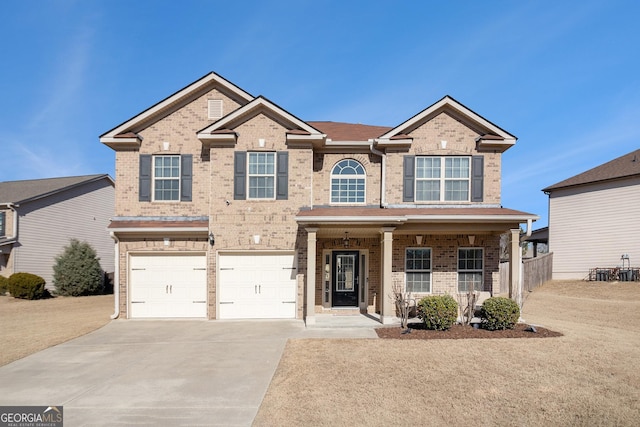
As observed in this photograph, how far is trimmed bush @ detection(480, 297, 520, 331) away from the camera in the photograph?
11047mm

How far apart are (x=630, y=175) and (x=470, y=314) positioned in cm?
1772

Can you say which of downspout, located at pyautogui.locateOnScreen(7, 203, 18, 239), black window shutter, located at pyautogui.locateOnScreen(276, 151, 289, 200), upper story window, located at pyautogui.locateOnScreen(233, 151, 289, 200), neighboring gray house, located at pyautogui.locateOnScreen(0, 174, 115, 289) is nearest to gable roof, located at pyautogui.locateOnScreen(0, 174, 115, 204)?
neighboring gray house, located at pyautogui.locateOnScreen(0, 174, 115, 289)

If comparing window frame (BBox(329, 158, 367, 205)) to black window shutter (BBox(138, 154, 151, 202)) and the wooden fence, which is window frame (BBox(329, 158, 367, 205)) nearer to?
black window shutter (BBox(138, 154, 151, 202))

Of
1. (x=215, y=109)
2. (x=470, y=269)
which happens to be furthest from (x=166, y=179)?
(x=470, y=269)

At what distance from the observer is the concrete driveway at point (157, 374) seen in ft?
19.8

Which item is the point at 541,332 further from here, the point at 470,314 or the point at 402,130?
the point at 402,130

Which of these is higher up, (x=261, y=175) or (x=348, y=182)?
(x=261, y=175)

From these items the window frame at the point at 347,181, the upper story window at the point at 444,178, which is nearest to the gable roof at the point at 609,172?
the upper story window at the point at 444,178

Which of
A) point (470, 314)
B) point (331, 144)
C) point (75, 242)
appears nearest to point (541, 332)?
point (470, 314)

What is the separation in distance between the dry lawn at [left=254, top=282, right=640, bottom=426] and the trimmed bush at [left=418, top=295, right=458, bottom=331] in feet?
3.04

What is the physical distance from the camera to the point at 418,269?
554 inches

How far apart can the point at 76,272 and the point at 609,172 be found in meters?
31.1

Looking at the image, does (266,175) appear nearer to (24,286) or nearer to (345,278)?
(345,278)

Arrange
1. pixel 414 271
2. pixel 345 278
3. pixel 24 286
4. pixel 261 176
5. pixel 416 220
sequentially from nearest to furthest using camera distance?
pixel 416 220, pixel 261 176, pixel 414 271, pixel 345 278, pixel 24 286
